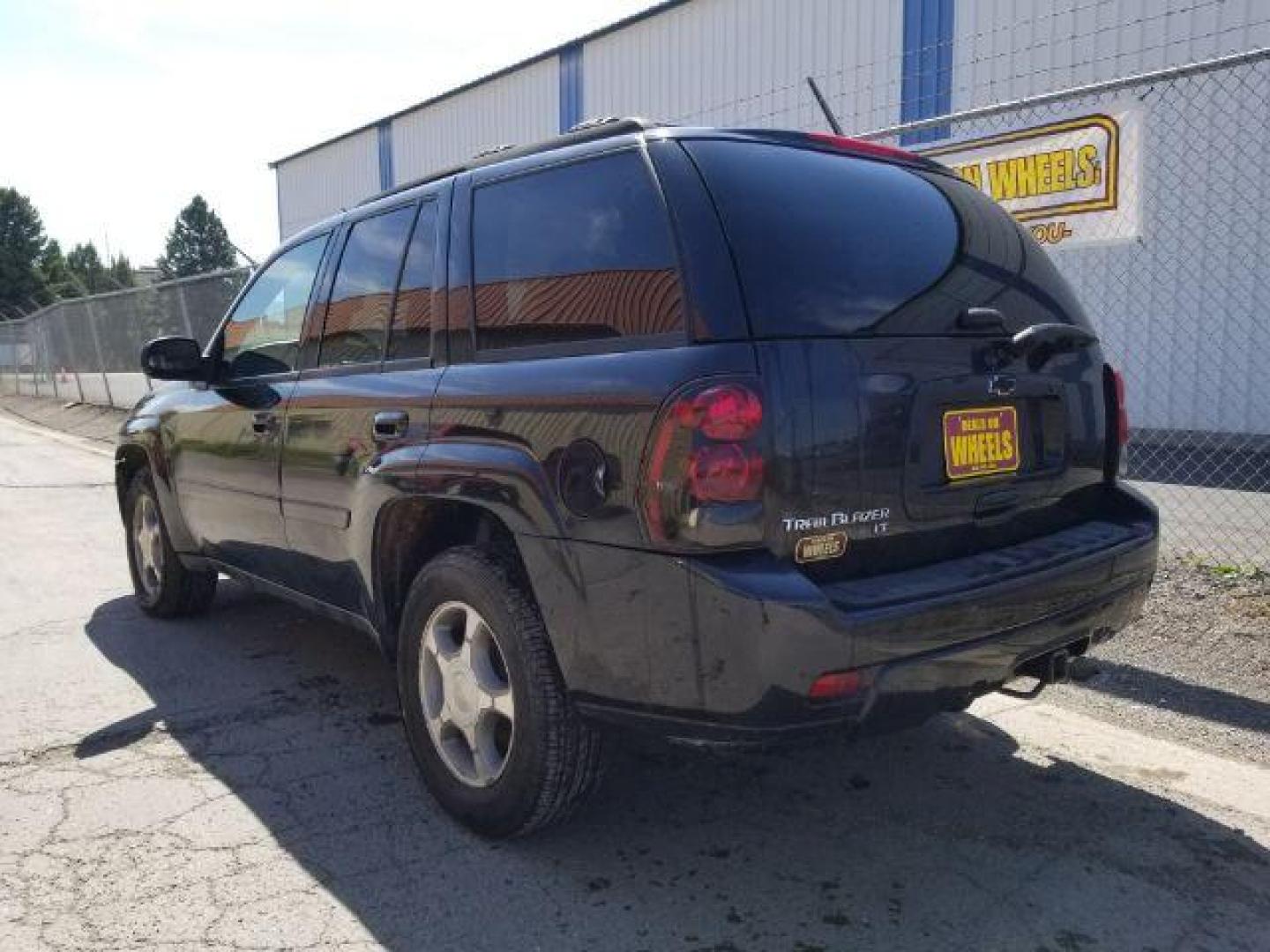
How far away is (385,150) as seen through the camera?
23531 mm

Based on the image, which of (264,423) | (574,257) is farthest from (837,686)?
(264,423)

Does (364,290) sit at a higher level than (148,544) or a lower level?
higher

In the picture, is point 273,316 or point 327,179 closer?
point 273,316

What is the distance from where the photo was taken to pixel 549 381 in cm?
259

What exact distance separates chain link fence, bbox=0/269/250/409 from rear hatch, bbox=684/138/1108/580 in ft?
36.9

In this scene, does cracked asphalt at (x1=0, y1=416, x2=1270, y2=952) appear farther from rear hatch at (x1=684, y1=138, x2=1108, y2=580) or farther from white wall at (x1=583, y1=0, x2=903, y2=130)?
white wall at (x1=583, y1=0, x2=903, y2=130)

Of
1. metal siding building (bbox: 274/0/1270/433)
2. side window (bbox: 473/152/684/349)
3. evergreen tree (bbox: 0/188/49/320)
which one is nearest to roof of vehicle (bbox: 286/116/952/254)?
side window (bbox: 473/152/684/349)

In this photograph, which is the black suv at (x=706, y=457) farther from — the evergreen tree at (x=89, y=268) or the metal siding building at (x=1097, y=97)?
the evergreen tree at (x=89, y=268)

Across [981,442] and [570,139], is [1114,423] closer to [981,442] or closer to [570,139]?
[981,442]

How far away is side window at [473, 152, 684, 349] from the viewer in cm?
248

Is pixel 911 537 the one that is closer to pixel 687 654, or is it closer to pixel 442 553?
pixel 687 654

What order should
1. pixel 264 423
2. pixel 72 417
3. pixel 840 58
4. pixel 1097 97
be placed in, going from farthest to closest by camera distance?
pixel 72 417, pixel 840 58, pixel 1097 97, pixel 264 423

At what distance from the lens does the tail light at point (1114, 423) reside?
3141 millimetres

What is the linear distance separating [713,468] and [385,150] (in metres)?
23.3
